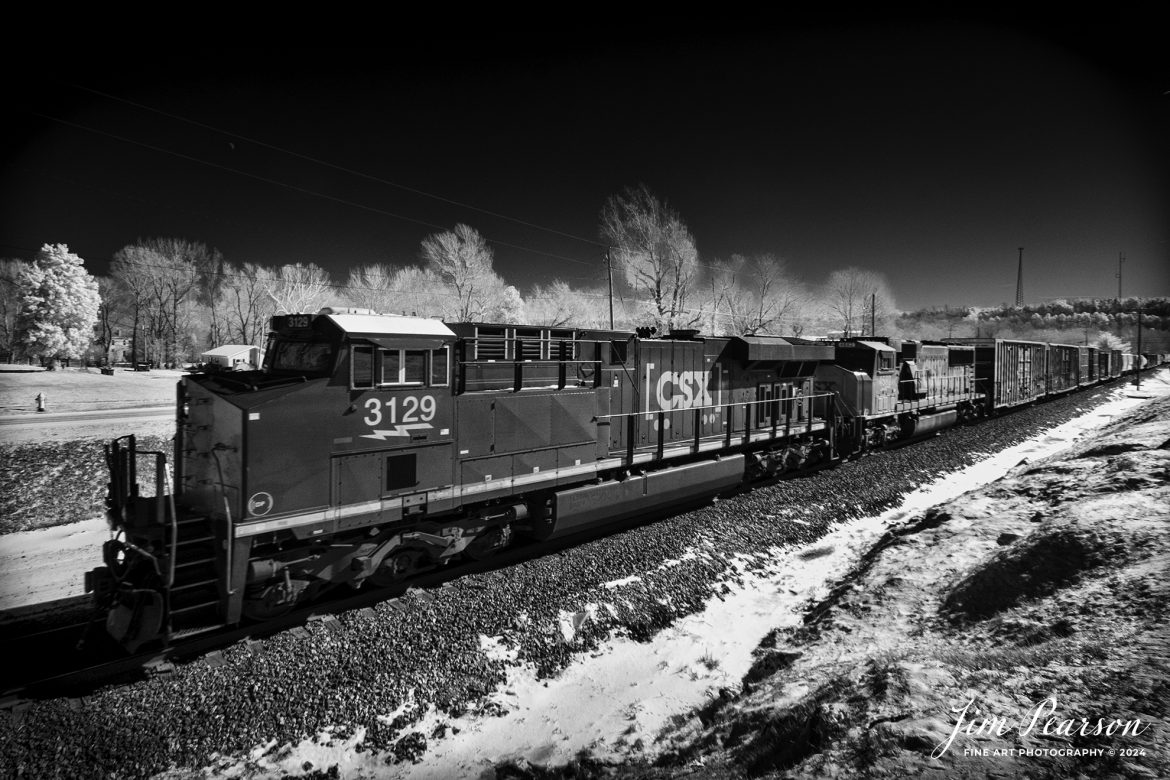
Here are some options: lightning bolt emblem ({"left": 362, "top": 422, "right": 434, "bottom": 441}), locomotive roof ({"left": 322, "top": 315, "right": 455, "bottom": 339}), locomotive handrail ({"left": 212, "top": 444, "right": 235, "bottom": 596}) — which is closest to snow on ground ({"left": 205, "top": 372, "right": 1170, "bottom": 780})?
locomotive handrail ({"left": 212, "top": 444, "right": 235, "bottom": 596})

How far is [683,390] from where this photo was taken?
11.5 meters

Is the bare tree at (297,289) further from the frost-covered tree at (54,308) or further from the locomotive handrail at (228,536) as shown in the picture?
the locomotive handrail at (228,536)

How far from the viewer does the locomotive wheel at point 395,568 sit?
23.0 feet

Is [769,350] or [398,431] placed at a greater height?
[769,350]

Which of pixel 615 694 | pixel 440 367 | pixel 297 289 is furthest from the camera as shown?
pixel 297 289

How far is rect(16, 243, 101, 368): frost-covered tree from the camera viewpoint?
32.8m

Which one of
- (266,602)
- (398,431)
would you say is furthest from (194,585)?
(398,431)

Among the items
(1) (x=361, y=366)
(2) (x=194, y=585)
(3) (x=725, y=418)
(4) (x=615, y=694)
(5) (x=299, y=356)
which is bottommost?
(4) (x=615, y=694)

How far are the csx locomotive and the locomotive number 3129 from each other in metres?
0.02

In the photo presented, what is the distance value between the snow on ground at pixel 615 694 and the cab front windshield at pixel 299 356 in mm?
3771

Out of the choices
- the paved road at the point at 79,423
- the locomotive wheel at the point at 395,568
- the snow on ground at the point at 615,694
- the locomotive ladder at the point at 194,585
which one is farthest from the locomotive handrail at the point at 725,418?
the paved road at the point at 79,423

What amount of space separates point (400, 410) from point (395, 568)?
203 cm

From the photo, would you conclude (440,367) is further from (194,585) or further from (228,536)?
(194,585)

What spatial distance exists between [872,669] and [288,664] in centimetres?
556
